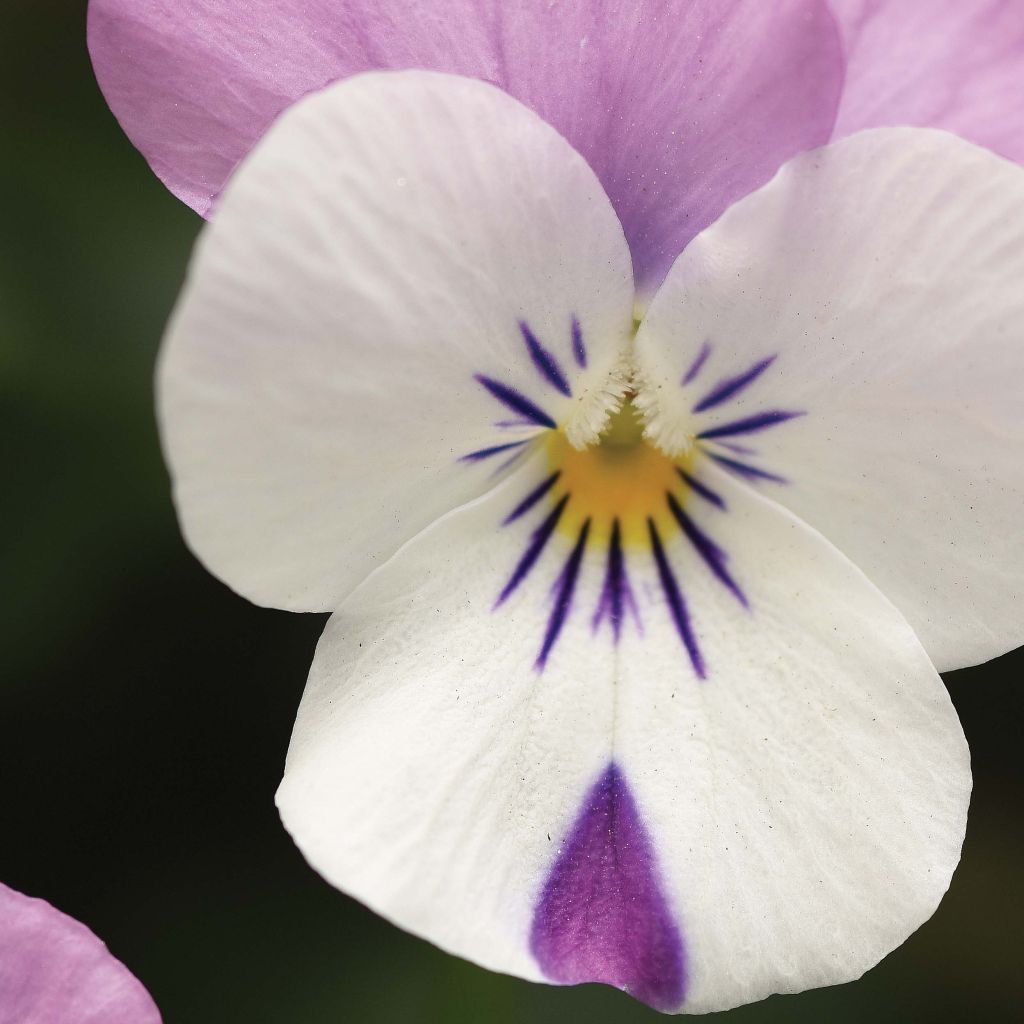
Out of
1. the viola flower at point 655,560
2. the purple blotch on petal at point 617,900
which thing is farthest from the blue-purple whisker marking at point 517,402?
the purple blotch on petal at point 617,900

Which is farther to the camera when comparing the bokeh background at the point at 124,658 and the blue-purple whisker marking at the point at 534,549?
the bokeh background at the point at 124,658

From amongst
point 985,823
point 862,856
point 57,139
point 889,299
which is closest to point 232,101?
point 889,299

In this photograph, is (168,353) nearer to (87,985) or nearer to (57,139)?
(87,985)

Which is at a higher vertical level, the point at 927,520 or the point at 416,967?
the point at 927,520

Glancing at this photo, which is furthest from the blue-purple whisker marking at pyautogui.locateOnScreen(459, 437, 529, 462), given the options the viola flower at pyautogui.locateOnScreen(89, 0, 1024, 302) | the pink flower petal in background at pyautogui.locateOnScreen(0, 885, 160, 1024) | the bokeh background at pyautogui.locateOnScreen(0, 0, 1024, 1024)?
the bokeh background at pyautogui.locateOnScreen(0, 0, 1024, 1024)

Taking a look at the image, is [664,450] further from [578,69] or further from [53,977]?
[53,977]

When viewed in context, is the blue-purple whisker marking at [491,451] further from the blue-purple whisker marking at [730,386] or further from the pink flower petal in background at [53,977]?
the pink flower petal in background at [53,977]
